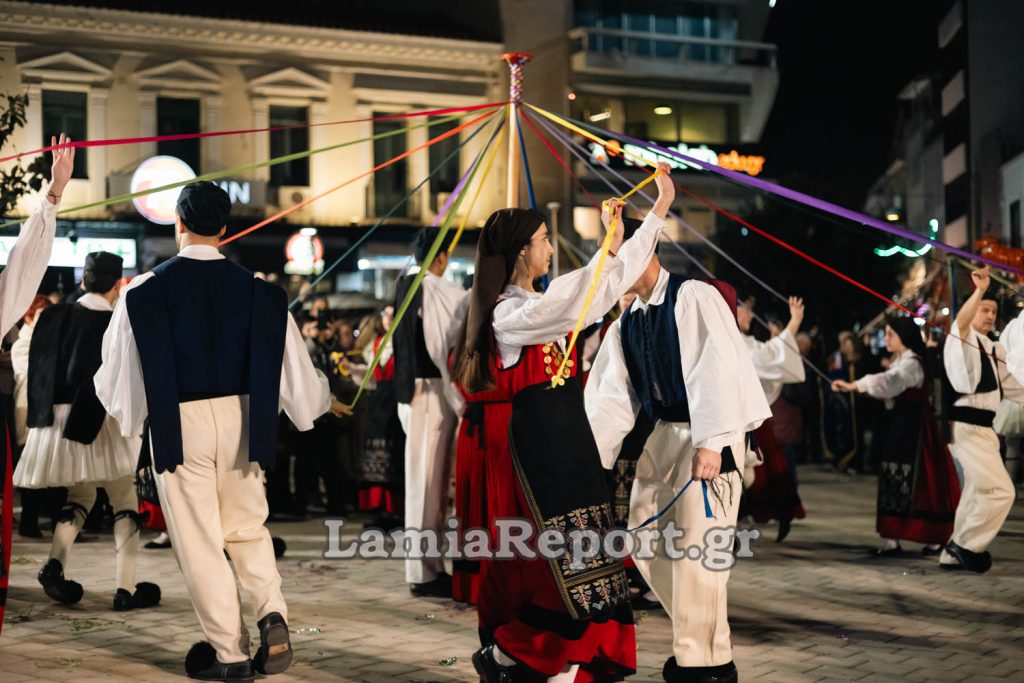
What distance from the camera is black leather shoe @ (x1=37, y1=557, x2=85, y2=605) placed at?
6598 mm

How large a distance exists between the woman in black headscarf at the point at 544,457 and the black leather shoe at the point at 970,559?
424 centimetres

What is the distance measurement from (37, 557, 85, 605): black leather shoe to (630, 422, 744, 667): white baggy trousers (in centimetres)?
338

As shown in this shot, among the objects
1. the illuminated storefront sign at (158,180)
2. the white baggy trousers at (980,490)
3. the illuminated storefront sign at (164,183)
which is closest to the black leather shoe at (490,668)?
the white baggy trousers at (980,490)

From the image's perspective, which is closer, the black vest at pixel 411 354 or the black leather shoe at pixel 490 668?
the black leather shoe at pixel 490 668

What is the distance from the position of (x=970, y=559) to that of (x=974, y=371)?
1269mm

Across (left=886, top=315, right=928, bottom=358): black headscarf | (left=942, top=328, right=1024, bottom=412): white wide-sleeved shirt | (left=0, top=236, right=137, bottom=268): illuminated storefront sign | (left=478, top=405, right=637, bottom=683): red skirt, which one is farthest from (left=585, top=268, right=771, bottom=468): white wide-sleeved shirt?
(left=0, top=236, right=137, bottom=268): illuminated storefront sign

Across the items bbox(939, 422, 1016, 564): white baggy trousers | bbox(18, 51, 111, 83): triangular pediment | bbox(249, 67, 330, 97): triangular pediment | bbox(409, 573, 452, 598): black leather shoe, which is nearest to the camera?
bbox(409, 573, 452, 598): black leather shoe

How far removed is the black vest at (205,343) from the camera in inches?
185

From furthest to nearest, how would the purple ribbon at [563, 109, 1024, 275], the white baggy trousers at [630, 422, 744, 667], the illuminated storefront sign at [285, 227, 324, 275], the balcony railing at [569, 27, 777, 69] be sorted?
the balcony railing at [569, 27, 777, 69]
the illuminated storefront sign at [285, 227, 324, 275]
the purple ribbon at [563, 109, 1024, 275]
the white baggy trousers at [630, 422, 744, 667]

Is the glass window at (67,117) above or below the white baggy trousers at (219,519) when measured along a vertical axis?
above

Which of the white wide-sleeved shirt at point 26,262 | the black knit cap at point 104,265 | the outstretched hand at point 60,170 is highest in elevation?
the outstretched hand at point 60,170

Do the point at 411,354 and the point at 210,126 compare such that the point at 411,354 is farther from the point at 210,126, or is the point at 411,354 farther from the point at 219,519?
the point at 210,126

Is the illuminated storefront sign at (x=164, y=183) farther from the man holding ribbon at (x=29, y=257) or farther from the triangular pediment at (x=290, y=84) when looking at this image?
the man holding ribbon at (x=29, y=257)

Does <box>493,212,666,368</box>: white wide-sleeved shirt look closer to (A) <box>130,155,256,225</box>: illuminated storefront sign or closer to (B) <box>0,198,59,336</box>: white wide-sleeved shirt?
(B) <box>0,198,59,336</box>: white wide-sleeved shirt
